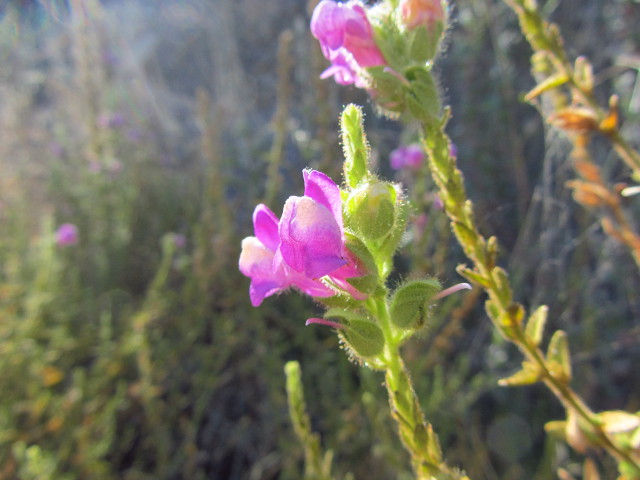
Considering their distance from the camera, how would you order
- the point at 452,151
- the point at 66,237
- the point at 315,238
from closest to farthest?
the point at 315,238
the point at 452,151
the point at 66,237

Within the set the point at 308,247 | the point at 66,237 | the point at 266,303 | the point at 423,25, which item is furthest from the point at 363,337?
the point at 66,237

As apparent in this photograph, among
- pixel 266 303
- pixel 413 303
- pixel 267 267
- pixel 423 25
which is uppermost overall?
pixel 266 303

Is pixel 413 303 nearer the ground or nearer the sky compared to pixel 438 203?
nearer the ground

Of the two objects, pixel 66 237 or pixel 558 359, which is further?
pixel 66 237

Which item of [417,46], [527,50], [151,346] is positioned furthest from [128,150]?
[417,46]

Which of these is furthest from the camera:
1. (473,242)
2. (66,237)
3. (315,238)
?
(66,237)

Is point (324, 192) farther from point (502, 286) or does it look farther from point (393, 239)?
point (502, 286)

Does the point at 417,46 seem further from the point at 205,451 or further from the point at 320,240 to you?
the point at 205,451
